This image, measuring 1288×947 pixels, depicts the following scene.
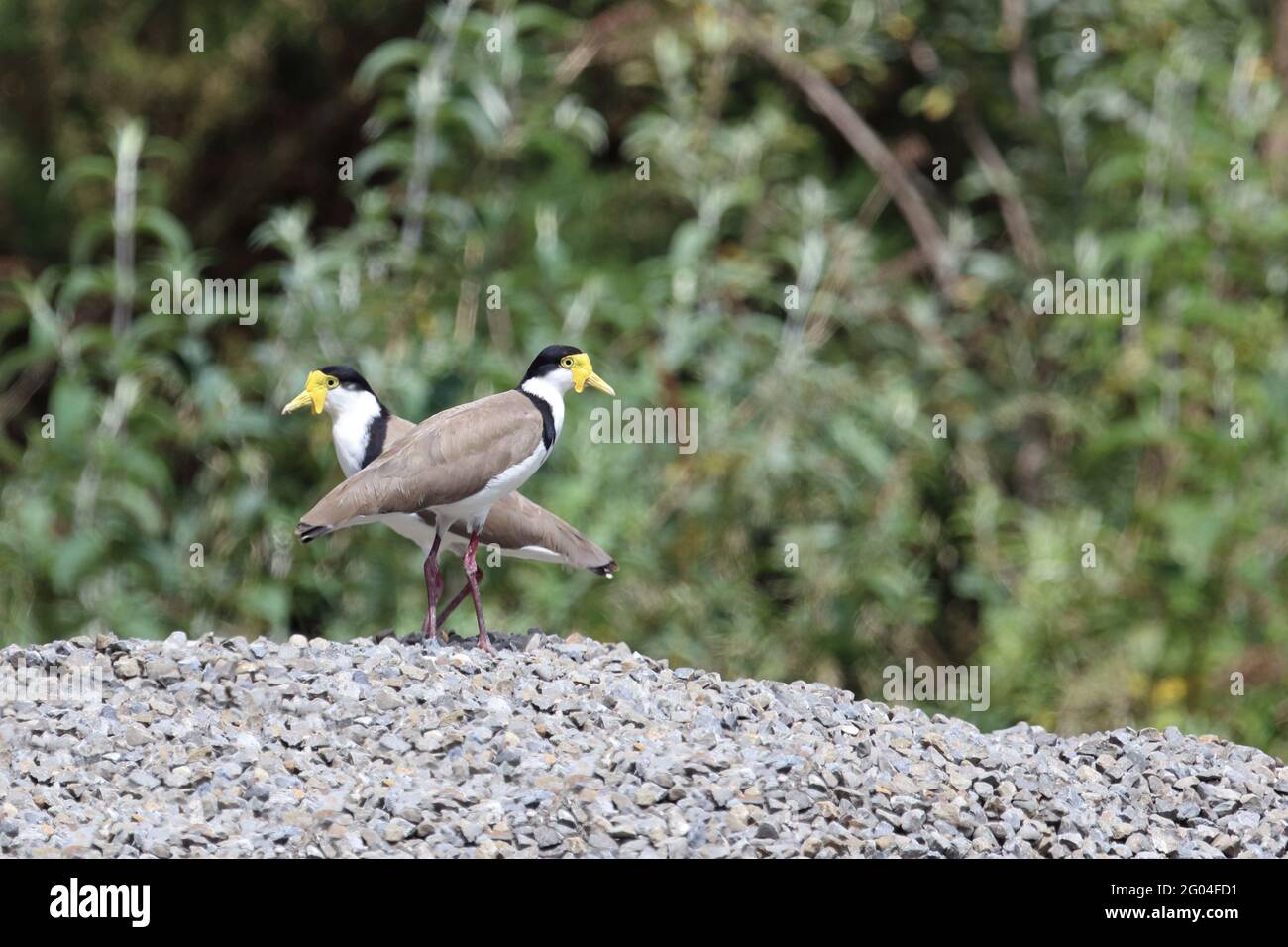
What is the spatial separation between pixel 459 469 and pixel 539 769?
59.7 inches

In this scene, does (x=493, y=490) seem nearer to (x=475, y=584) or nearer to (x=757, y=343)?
(x=475, y=584)

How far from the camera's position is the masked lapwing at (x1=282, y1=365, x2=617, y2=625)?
7297mm

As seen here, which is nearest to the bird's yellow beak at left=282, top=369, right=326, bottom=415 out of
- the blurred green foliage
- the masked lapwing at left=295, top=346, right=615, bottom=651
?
the masked lapwing at left=295, top=346, right=615, bottom=651

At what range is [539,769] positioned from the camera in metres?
5.87

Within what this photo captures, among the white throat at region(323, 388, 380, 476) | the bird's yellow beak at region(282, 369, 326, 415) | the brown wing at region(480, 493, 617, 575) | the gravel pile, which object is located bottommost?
the gravel pile

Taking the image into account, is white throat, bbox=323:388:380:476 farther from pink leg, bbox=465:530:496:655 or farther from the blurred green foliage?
the blurred green foliage

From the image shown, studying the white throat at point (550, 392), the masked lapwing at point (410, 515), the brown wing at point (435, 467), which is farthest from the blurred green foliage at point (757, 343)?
the brown wing at point (435, 467)

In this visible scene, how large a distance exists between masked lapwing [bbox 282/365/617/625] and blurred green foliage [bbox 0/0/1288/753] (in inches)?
92.1

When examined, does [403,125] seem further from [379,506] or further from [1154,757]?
[1154,757]

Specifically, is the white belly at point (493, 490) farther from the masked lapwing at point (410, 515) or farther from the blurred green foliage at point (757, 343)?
the blurred green foliage at point (757, 343)

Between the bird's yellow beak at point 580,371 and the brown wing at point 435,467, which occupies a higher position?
the bird's yellow beak at point 580,371

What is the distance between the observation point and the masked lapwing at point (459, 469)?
6887 mm

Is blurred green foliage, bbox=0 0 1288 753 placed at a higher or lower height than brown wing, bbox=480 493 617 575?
higher

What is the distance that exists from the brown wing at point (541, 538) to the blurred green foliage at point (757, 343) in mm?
2351
